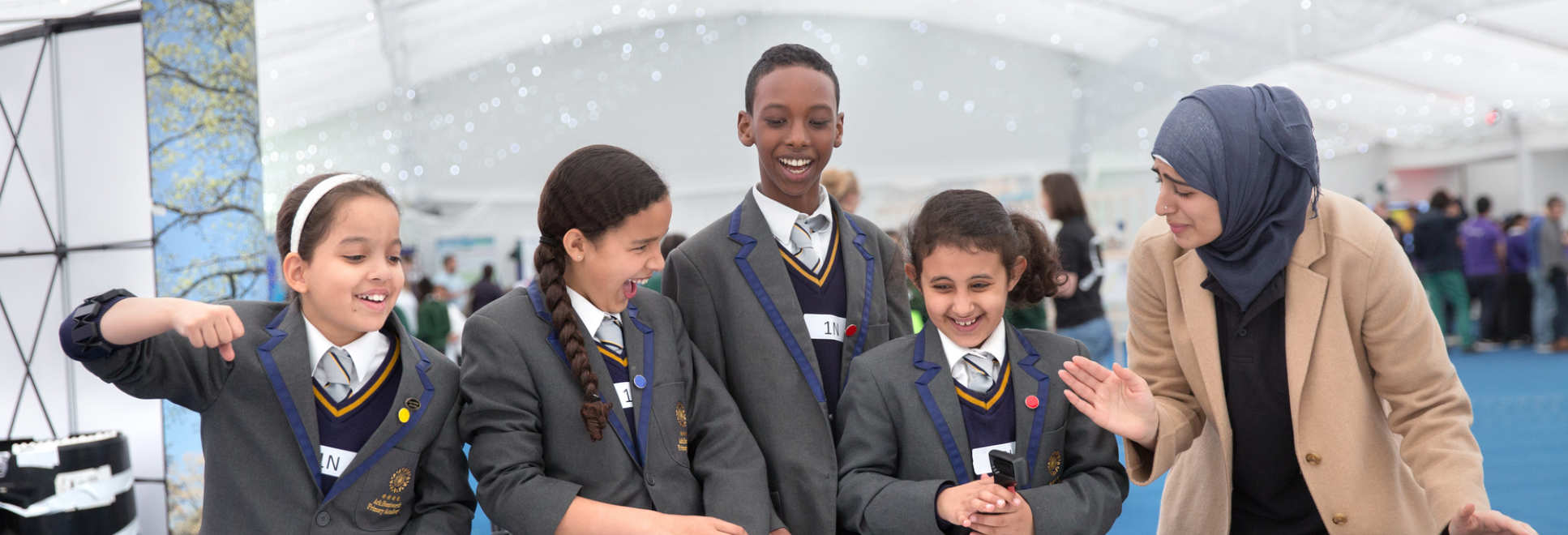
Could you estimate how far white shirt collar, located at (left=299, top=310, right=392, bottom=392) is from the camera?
174cm

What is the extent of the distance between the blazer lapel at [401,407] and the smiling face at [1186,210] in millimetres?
1233

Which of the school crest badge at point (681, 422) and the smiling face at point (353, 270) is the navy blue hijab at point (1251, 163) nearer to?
the school crest badge at point (681, 422)

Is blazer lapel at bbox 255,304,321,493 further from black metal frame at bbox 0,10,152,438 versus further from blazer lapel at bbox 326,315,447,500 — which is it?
black metal frame at bbox 0,10,152,438

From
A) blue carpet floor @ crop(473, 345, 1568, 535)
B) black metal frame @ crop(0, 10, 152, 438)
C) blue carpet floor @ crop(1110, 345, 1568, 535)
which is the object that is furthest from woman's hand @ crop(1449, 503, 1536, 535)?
black metal frame @ crop(0, 10, 152, 438)

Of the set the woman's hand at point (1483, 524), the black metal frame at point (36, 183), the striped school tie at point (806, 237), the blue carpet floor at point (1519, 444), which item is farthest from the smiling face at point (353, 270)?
the black metal frame at point (36, 183)

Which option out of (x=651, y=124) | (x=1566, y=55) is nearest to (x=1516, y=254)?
(x=1566, y=55)

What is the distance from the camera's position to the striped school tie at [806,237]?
208cm

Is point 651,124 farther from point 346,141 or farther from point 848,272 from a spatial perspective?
point 848,272

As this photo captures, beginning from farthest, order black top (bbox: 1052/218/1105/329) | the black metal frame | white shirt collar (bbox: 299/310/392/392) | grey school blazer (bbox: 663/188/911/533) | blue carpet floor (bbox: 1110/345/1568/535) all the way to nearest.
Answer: black top (bbox: 1052/218/1105/329) < blue carpet floor (bbox: 1110/345/1568/535) < the black metal frame < grey school blazer (bbox: 663/188/911/533) < white shirt collar (bbox: 299/310/392/392)

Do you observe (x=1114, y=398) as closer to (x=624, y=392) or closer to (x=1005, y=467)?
(x=1005, y=467)

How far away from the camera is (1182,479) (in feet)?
6.07

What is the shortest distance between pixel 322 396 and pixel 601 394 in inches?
18.2

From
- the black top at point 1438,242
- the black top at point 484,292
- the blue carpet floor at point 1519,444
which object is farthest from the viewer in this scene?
the black top at point 1438,242

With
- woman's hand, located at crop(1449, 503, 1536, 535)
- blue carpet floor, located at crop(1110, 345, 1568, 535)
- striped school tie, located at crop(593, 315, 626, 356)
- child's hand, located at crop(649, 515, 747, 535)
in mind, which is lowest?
blue carpet floor, located at crop(1110, 345, 1568, 535)
